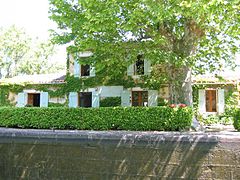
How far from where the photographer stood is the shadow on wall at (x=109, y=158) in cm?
320

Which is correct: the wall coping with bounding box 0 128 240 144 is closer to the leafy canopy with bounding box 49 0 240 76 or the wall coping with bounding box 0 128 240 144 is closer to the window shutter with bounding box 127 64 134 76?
the leafy canopy with bounding box 49 0 240 76

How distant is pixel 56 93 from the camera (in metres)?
20.9

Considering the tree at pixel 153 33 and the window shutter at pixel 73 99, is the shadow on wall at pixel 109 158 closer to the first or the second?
the tree at pixel 153 33

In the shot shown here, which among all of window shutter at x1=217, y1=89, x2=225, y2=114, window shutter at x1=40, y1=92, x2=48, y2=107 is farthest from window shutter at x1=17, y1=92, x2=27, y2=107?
window shutter at x1=217, y1=89, x2=225, y2=114

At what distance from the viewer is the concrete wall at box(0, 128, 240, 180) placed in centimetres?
313

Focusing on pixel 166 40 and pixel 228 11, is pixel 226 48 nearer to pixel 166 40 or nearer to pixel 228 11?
pixel 166 40

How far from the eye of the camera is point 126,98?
19047mm

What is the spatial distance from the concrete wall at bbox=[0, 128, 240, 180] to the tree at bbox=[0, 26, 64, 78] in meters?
36.5

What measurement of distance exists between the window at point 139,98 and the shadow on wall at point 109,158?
51.3 ft

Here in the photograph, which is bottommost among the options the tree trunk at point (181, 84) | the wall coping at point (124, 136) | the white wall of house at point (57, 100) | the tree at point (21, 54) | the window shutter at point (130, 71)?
the wall coping at point (124, 136)

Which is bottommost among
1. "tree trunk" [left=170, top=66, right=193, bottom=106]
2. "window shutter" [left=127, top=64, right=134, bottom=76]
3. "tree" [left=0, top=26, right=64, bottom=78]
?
"tree trunk" [left=170, top=66, right=193, bottom=106]

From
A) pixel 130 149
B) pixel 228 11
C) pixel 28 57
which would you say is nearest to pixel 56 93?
pixel 228 11

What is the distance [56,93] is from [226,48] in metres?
12.8

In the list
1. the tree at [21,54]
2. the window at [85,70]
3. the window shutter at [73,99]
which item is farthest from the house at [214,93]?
the tree at [21,54]
